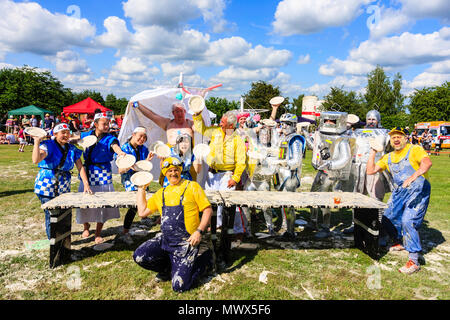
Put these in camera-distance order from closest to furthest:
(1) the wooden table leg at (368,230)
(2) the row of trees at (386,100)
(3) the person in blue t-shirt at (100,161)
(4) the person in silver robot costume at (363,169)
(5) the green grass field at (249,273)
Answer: (5) the green grass field at (249,273) → (1) the wooden table leg at (368,230) → (3) the person in blue t-shirt at (100,161) → (4) the person in silver robot costume at (363,169) → (2) the row of trees at (386,100)

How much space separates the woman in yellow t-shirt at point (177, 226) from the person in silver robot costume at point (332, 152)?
217cm

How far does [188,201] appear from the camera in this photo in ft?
9.87

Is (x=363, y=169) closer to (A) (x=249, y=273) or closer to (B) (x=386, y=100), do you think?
(A) (x=249, y=273)

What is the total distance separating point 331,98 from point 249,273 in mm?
33021

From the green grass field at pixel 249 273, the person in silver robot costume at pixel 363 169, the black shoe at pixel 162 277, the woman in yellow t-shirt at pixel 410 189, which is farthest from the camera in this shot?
the person in silver robot costume at pixel 363 169

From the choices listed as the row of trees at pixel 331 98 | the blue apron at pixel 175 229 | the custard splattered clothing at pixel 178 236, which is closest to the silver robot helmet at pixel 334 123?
the custard splattered clothing at pixel 178 236

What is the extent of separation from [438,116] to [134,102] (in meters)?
42.1

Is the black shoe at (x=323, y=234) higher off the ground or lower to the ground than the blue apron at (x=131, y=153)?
lower

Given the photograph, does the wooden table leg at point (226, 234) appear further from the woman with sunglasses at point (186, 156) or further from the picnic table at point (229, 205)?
the woman with sunglasses at point (186, 156)

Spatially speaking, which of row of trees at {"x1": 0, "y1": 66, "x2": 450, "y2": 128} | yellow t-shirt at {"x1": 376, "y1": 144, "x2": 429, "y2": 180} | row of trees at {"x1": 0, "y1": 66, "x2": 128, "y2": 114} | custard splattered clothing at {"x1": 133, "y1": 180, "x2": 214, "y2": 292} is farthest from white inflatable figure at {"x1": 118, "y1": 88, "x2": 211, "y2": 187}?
row of trees at {"x1": 0, "y1": 66, "x2": 128, "y2": 114}

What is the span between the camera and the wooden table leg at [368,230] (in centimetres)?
369

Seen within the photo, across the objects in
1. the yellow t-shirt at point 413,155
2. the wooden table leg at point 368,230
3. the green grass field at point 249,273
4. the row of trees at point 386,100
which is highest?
the row of trees at point 386,100
